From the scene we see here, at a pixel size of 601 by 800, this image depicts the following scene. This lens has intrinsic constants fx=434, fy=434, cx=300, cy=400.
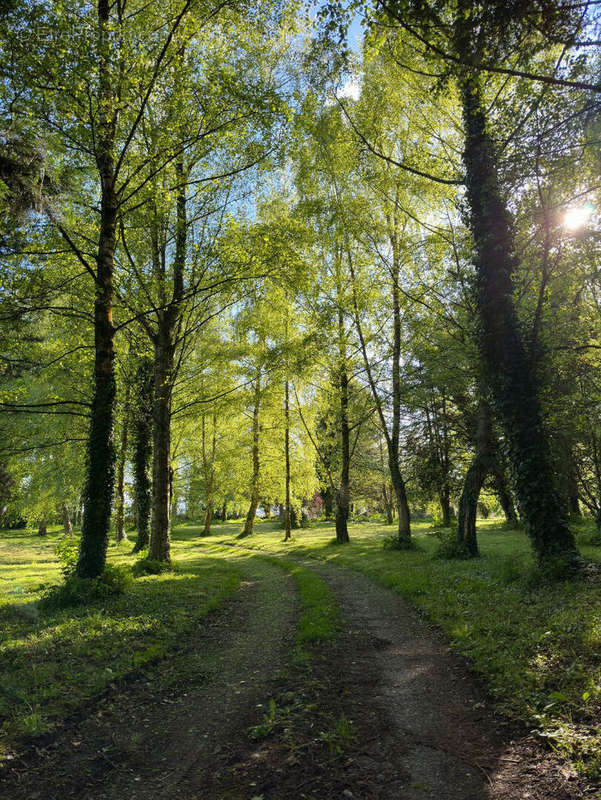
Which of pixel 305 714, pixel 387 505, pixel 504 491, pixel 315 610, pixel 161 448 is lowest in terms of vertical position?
pixel 387 505

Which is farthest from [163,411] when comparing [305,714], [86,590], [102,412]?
[305,714]

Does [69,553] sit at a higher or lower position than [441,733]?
higher

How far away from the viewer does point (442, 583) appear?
11469mm

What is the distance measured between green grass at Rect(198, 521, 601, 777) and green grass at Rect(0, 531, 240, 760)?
199 inches

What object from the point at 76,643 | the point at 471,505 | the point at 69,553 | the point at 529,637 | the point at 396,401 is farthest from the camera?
the point at 396,401

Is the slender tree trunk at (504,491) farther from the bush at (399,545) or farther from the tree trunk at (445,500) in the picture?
the bush at (399,545)

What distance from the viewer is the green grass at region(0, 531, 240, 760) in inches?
205

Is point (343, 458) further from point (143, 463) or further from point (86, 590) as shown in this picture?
point (86, 590)

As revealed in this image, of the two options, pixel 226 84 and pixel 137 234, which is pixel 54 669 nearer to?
pixel 226 84

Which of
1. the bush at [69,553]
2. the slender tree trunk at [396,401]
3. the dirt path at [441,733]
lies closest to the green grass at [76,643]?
the bush at [69,553]

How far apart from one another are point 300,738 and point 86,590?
7.07 meters

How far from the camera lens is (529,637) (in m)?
6.41

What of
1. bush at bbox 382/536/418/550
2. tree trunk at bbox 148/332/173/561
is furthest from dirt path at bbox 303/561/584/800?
bush at bbox 382/536/418/550

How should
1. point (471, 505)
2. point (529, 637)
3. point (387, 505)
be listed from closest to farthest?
point (529, 637), point (471, 505), point (387, 505)
